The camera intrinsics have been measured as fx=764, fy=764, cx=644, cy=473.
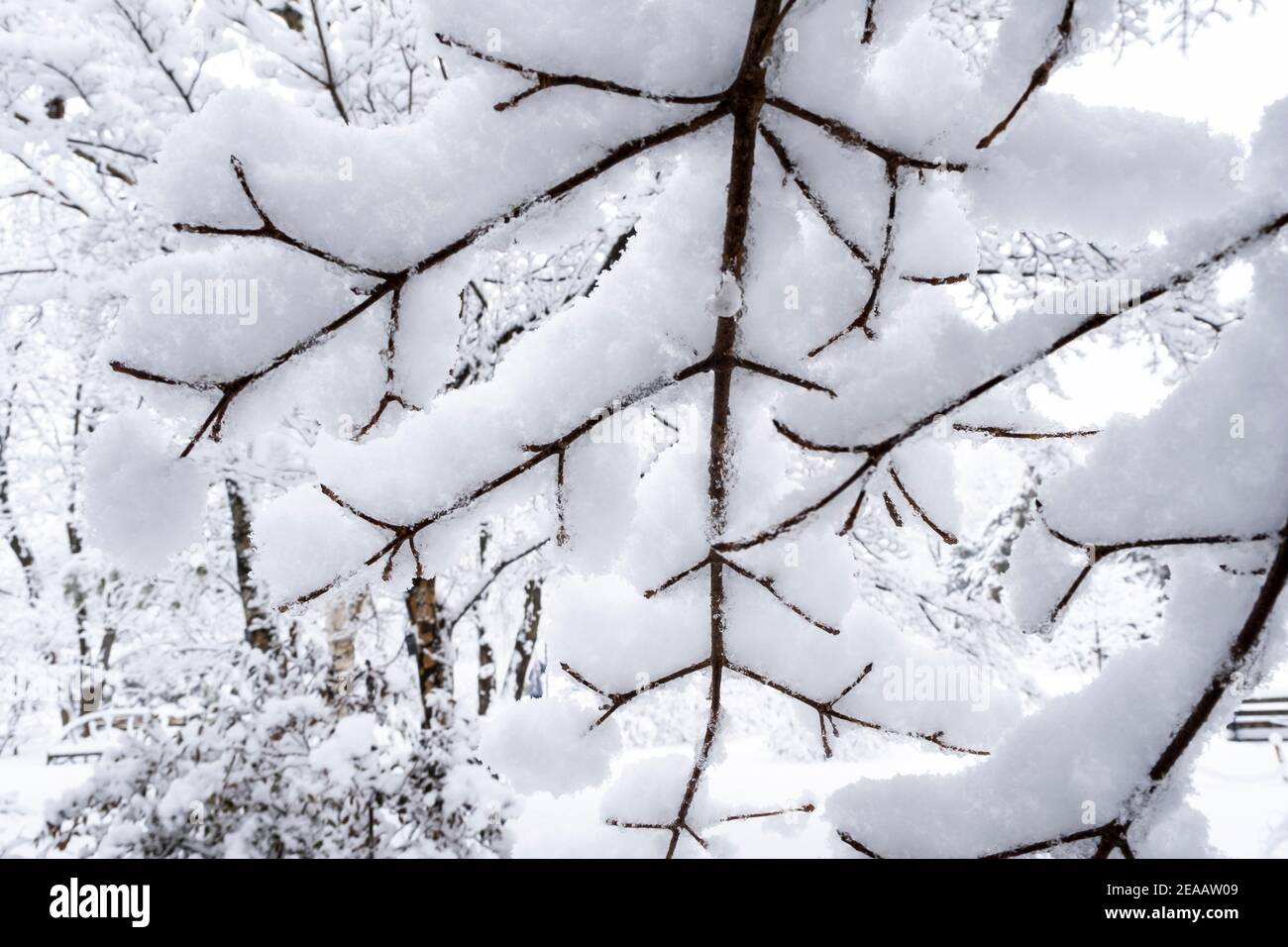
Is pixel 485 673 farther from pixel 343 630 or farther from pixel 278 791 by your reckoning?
pixel 278 791

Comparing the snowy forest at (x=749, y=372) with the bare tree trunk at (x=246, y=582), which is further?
the bare tree trunk at (x=246, y=582)

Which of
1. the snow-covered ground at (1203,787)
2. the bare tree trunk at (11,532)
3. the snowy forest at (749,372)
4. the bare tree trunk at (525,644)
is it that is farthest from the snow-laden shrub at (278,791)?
the bare tree trunk at (11,532)

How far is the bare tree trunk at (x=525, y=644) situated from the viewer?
7578 mm

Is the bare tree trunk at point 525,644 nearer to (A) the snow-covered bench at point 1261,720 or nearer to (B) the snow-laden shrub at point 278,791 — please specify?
(B) the snow-laden shrub at point 278,791

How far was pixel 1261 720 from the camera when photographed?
6.68 meters

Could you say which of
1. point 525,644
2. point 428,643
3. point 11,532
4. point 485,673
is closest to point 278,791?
point 428,643

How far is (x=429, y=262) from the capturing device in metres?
0.70

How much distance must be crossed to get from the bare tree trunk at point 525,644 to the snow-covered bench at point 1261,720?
6132mm

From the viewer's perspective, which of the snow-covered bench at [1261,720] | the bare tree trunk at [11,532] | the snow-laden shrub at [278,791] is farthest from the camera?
the bare tree trunk at [11,532]

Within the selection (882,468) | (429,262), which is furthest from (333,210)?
(882,468)

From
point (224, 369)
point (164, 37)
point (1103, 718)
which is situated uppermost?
point (164, 37)

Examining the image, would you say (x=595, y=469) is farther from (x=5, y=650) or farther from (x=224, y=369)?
(x=5, y=650)

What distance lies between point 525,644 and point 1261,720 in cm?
668
